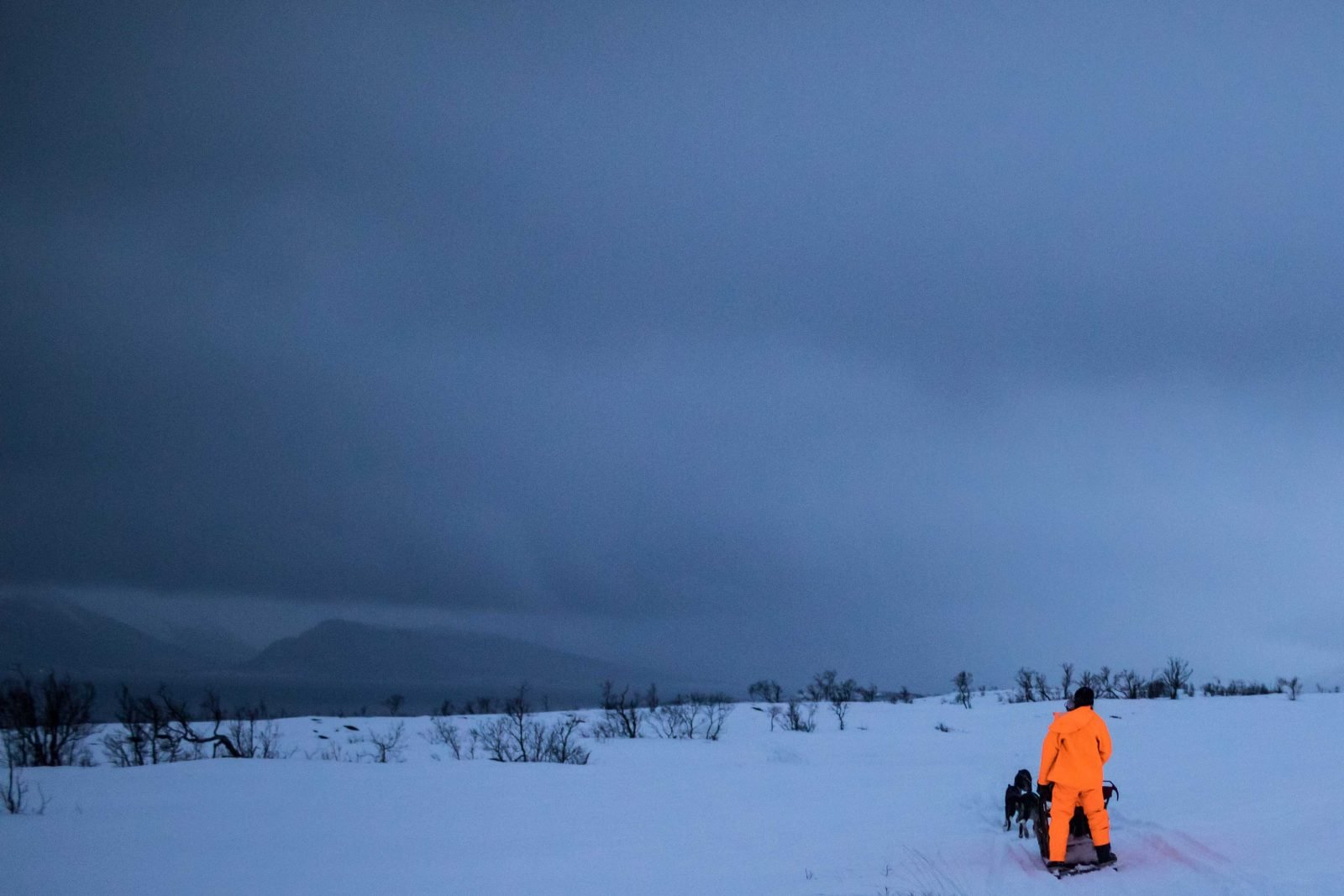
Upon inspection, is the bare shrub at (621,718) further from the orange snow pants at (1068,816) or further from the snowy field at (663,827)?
the orange snow pants at (1068,816)

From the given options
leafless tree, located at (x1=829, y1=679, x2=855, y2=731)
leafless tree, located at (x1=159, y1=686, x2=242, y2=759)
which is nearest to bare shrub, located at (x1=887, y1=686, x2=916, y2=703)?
leafless tree, located at (x1=829, y1=679, x2=855, y2=731)

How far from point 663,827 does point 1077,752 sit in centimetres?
631

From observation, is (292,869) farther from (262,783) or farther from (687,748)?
(687,748)

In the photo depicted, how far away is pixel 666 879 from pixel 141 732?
22.0m

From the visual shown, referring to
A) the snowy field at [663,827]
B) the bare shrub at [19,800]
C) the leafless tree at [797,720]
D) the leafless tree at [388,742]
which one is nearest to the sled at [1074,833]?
the snowy field at [663,827]

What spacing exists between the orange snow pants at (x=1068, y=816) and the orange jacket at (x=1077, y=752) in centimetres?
10

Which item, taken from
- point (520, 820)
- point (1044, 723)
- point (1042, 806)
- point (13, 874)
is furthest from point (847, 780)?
point (1044, 723)

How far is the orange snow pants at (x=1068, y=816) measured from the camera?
29.6 ft

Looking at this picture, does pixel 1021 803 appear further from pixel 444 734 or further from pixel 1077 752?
pixel 444 734

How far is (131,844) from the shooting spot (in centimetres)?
1193

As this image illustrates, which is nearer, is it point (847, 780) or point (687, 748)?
point (847, 780)

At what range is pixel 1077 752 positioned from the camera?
29.6ft

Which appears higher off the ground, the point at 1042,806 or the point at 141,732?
the point at 1042,806

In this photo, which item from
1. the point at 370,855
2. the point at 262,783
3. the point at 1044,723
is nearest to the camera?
the point at 370,855
